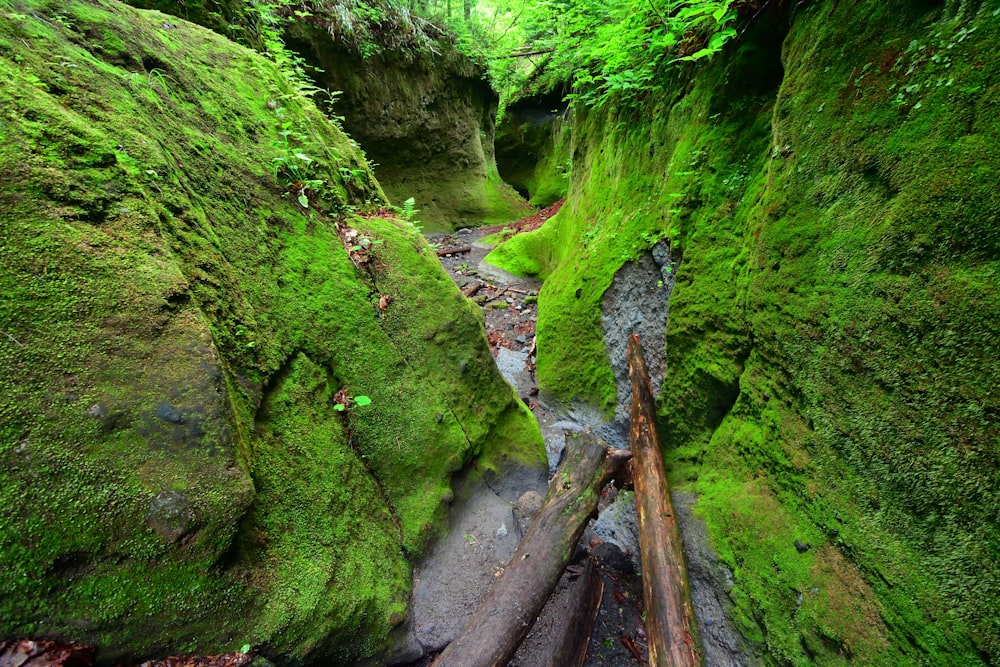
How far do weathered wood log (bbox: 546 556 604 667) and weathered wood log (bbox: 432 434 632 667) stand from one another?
0.46 meters

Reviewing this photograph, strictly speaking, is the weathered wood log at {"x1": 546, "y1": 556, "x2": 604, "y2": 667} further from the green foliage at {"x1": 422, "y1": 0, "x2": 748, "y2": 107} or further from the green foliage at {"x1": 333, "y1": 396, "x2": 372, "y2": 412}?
the green foliage at {"x1": 422, "y1": 0, "x2": 748, "y2": 107}

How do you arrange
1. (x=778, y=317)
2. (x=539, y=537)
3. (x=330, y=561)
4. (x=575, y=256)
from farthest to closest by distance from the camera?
1. (x=575, y=256)
2. (x=539, y=537)
3. (x=778, y=317)
4. (x=330, y=561)

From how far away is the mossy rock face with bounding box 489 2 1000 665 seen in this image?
63.7 inches

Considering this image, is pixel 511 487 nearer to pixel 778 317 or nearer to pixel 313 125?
pixel 778 317

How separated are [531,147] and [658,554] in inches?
749

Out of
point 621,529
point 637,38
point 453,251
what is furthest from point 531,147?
point 621,529

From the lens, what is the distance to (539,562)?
112 inches

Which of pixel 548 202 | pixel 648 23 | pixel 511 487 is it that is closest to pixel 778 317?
pixel 511 487

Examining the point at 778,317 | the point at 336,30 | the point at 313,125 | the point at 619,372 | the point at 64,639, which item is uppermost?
the point at 336,30

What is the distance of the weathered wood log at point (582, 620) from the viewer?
2.75 meters

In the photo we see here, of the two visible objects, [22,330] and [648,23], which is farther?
[648,23]

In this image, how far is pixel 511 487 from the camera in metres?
4.02

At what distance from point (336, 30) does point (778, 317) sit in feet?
41.9

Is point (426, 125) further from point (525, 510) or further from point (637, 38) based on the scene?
point (525, 510)
